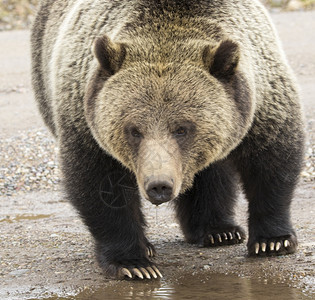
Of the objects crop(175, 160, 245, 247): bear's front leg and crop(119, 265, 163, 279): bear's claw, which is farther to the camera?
crop(175, 160, 245, 247): bear's front leg

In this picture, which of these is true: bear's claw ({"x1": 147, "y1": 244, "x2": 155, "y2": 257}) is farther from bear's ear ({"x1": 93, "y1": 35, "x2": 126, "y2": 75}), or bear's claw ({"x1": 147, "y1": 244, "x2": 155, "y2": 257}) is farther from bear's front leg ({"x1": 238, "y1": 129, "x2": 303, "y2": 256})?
bear's ear ({"x1": 93, "y1": 35, "x2": 126, "y2": 75})

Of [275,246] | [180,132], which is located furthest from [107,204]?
[275,246]

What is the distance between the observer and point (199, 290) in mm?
5262

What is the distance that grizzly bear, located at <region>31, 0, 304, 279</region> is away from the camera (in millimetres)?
4992

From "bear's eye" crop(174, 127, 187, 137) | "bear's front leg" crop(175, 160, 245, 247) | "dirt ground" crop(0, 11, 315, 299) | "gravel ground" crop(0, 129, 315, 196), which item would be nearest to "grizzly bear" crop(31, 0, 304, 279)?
"bear's eye" crop(174, 127, 187, 137)

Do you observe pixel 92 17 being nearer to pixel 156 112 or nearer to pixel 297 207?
pixel 156 112

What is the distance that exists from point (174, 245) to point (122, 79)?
7.27 feet

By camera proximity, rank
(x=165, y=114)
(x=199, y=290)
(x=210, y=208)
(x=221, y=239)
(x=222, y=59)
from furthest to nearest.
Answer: (x=210, y=208), (x=221, y=239), (x=199, y=290), (x=222, y=59), (x=165, y=114)

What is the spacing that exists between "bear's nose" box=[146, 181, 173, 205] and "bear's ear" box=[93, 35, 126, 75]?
3.55 feet

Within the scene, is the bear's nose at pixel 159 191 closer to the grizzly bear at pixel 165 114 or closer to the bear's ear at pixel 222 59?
the grizzly bear at pixel 165 114

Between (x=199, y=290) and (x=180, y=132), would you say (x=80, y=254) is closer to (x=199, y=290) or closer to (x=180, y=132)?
(x=199, y=290)

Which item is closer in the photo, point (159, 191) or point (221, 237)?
point (159, 191)

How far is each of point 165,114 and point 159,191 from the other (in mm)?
608

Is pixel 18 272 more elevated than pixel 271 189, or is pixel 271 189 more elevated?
pixel 271 189
